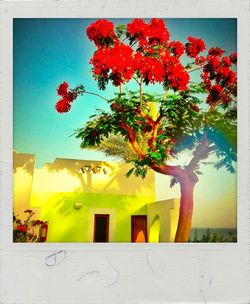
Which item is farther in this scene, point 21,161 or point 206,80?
point 206,80

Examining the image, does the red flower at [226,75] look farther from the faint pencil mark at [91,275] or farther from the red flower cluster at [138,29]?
the faint pencil mark at [91,275]

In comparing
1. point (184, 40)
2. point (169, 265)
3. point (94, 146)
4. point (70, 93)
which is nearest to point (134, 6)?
point (184, 40)

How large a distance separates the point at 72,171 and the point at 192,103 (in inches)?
34.0

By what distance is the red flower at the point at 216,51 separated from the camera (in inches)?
147

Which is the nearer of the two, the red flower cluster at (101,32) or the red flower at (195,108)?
the red flower cluster at (101,32)

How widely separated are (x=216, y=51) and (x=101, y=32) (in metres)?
0.72

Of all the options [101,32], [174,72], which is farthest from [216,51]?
[101,32]

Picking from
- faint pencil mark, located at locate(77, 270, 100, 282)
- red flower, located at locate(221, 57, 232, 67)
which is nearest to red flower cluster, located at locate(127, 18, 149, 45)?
red flower, located at locate(221, 57, 232, 67)

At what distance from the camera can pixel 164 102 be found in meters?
3.78

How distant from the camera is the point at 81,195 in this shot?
12.2 feet

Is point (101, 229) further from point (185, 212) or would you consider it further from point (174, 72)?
point (174, 72)

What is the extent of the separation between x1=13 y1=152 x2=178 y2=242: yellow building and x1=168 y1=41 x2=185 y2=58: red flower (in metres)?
0.81

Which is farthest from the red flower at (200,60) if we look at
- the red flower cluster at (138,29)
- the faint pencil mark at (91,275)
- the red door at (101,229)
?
the faint pencil mark at (91,275)
